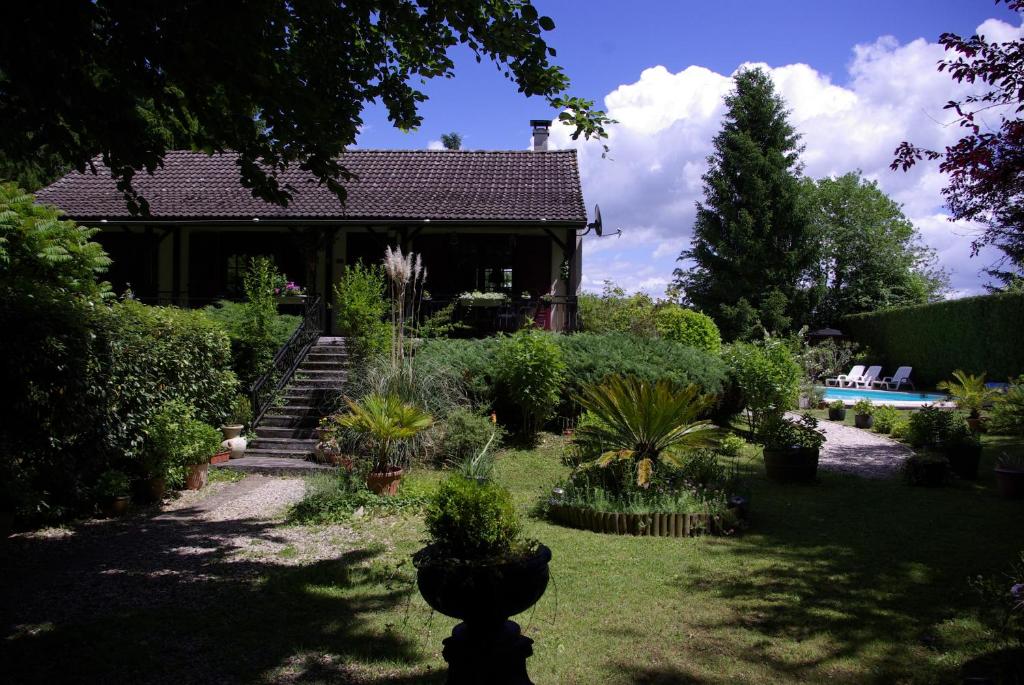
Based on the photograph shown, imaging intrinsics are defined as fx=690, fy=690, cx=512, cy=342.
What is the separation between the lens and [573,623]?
181 inches

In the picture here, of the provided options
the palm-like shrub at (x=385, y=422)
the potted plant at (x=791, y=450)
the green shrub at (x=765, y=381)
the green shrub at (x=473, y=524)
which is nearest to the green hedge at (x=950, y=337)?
the green shrub at (x=765, y=381)

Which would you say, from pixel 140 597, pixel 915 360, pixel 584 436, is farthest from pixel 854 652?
pixel 915 360

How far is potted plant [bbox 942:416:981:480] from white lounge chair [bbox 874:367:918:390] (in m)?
16.7

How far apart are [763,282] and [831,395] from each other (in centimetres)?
945

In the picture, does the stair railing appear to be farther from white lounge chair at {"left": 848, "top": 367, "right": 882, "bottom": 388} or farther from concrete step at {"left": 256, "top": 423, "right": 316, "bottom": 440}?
white lounge chair at {"left": 848, "top": 367, "right": 882, "bottom": 388}

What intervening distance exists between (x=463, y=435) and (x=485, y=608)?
265 inches

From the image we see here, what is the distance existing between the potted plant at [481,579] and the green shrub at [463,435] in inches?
247

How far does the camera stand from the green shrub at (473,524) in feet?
11.2

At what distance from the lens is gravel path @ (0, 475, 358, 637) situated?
5.05 meters

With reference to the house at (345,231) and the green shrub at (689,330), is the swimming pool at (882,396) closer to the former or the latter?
the green shrub at (689,330)

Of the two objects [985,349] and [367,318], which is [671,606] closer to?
[367,318]

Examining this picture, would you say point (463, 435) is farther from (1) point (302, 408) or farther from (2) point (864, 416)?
(2) point (864, 416)

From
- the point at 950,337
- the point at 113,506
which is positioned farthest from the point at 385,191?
the point at 950,337

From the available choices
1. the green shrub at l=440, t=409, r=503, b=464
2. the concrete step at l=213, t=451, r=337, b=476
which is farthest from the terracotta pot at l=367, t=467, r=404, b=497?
the concrete step at l=213, t=451, r=337, b=476
